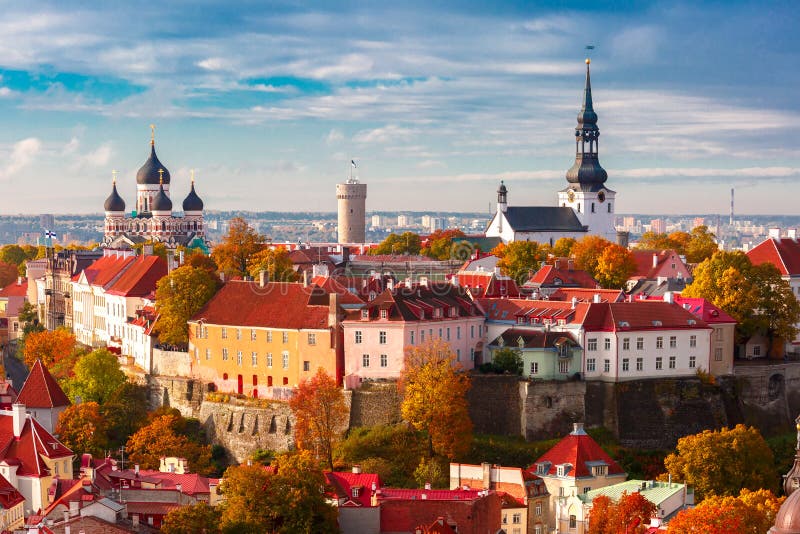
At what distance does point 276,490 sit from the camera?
197ft

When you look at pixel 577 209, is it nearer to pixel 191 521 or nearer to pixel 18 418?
pixel 18 418

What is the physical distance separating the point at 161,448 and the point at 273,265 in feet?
84.9

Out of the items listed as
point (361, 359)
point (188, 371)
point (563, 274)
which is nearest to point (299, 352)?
point (361, 359)

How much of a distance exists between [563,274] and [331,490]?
1534 inches

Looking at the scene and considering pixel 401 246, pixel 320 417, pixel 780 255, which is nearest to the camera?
pixel 320 417

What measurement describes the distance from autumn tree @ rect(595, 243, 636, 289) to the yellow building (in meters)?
28.8

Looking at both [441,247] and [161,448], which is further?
[441,247]

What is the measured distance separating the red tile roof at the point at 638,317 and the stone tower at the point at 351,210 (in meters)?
102

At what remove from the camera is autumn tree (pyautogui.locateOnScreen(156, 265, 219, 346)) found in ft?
295

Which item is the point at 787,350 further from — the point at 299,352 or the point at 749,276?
the point at 299,352

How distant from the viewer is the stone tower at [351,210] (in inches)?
7151

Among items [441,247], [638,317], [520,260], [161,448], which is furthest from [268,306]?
[441,247]

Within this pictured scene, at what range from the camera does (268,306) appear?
279 ft

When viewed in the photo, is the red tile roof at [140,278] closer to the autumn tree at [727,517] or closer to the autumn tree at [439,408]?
the autumn tree at [439,408]
